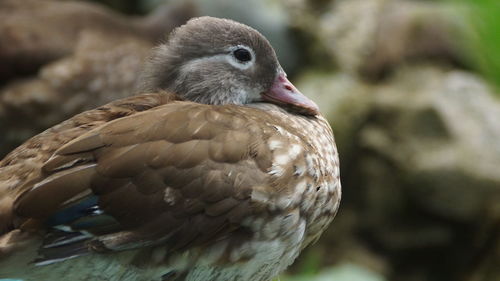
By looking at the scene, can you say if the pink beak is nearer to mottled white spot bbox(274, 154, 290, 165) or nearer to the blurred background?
mottled white spot bbox(274, 154, 290, 165)

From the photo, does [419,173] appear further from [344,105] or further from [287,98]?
[287,98]

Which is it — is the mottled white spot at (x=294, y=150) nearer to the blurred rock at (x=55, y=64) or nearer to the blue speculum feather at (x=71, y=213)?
the blue speculum feather at (x=71, y=213)

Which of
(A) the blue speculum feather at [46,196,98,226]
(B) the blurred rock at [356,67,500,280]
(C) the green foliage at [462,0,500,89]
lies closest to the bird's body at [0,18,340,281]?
(A) the blue speculum feather at [46,196,98,226]

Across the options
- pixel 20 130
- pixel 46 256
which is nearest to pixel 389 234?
pixel 20 130

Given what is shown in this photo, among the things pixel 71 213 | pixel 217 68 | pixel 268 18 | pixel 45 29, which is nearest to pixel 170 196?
pixel 71 213

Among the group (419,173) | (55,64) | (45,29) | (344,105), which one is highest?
(45,29)

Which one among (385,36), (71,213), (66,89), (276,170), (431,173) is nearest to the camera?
(71,213)
